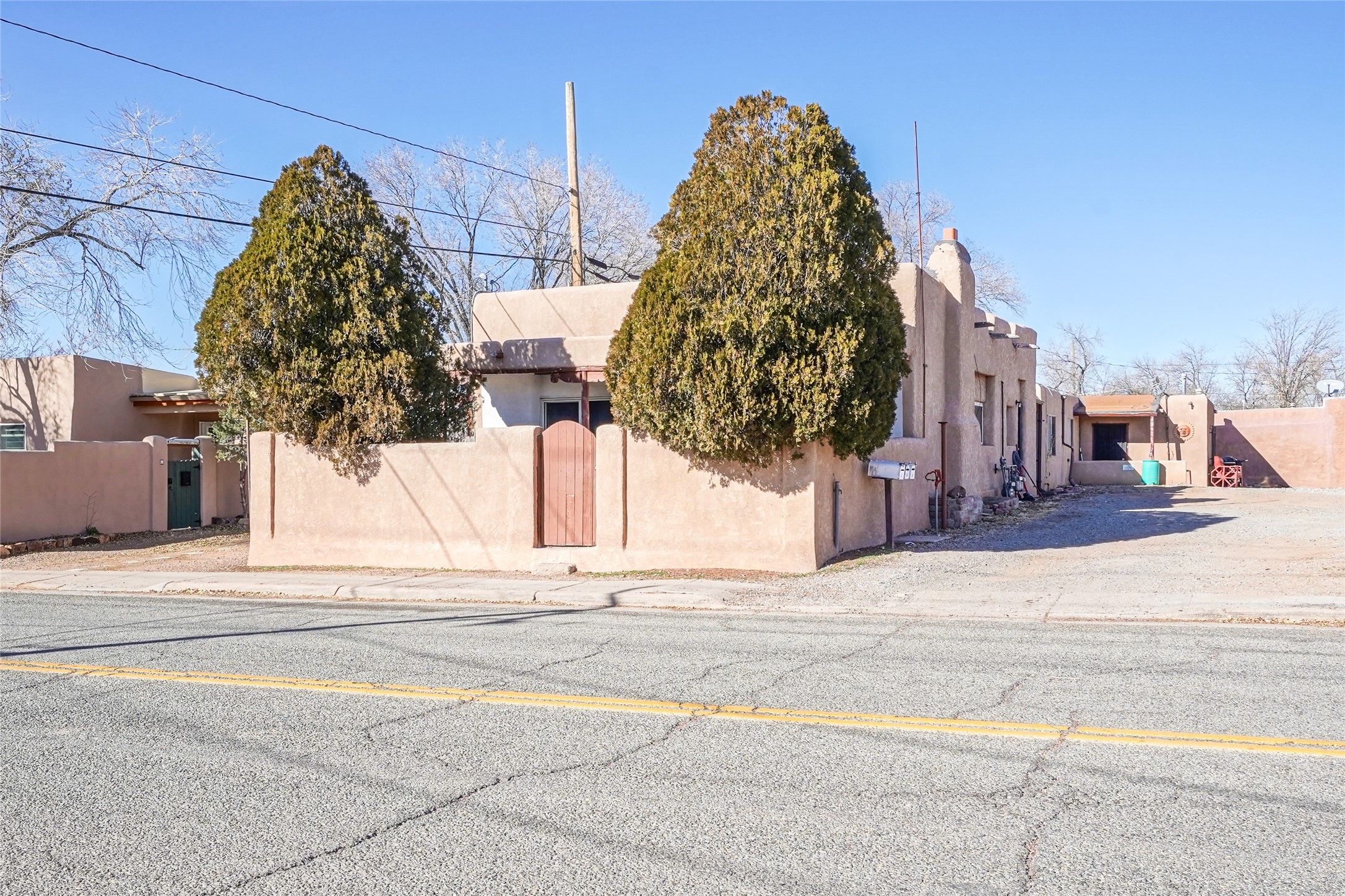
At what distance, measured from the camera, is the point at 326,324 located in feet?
53.7

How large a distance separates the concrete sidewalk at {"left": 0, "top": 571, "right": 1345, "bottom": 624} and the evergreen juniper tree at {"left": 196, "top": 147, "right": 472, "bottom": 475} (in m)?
2.50

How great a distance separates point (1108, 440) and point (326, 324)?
113 feet

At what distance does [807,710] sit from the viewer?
683 cm

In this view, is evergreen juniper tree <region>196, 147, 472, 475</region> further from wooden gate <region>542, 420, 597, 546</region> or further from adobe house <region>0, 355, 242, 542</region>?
adobe house <region>0, 355, 242, 542</region>

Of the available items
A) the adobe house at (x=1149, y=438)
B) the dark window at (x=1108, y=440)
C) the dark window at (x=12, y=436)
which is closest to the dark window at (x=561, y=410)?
the dark window at (x=12, y=436)

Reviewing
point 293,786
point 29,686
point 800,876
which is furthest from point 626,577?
point 800,876

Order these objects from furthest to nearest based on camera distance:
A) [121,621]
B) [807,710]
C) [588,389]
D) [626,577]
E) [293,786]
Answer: [588,389], [626,577], [121,621], [807,710], [293,786]

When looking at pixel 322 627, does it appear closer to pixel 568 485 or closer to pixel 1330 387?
pixel 568 485

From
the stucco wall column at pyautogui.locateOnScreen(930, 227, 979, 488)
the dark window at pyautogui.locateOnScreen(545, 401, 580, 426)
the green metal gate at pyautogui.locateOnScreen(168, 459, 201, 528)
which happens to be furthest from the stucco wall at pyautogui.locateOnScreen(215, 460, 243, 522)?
the stucco wall column at pyautogui.locateOnScreen(930, 227, 979, 488)

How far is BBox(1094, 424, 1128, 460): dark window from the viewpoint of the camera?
4175 cm

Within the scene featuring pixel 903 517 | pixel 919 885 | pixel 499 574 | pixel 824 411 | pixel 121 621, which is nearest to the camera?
pixel 919 885

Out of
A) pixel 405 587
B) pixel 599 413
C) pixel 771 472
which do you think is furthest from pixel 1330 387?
pixel 405 587

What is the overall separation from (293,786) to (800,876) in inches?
109

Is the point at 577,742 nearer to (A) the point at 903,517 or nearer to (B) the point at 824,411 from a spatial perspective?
(B) the point at 824,411
